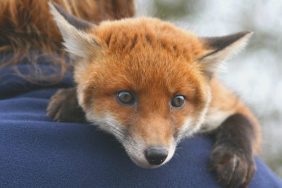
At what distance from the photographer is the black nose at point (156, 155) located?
299 cm

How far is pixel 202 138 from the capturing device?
12.6ft

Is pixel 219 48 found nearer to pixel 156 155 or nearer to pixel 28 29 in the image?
pixel 156 155

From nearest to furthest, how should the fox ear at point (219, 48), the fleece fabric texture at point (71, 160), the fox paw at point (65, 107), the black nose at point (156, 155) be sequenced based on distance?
the fleece fabric texture at point (71, 160)
the black nose at point (156, 155)
the fox paw at point (65, 107)
the fox ear at point (219, 48)

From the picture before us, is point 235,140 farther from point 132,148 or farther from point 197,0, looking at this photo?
point 197,0

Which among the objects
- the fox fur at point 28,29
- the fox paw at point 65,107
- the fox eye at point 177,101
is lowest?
the fox paw at point 65,107

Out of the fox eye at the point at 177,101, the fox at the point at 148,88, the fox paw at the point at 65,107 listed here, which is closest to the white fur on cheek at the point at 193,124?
the fox at the point at 148,88

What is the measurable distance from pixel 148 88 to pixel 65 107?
70cm

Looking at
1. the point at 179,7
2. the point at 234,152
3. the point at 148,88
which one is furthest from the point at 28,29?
the point at 179,7

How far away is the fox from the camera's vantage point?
325 centimetres

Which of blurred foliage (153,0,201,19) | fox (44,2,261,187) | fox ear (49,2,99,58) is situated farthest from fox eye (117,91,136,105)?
blurred foliage (153,0,201,19)

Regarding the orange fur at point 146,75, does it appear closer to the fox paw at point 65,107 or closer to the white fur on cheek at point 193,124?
the white fur on cheek at point 193,124

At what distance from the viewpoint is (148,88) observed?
3246 millimetres

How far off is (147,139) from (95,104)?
1.77ft

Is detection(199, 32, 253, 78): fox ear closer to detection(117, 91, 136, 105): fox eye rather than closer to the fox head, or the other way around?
the fox head
